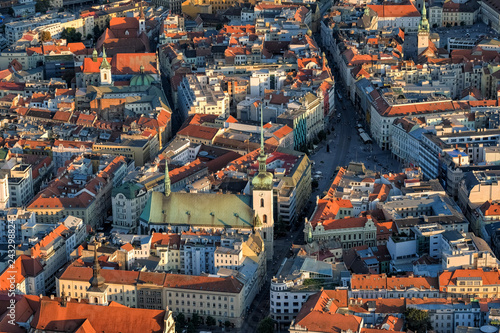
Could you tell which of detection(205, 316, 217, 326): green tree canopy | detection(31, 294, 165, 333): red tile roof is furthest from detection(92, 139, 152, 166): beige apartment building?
detection(31, 294, 165, 333): red tile roof

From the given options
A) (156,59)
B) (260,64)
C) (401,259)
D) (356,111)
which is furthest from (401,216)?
(156,59)

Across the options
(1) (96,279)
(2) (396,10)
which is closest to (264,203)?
(1) (96,279)

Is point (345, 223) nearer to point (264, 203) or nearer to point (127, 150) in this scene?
point (264, 203)

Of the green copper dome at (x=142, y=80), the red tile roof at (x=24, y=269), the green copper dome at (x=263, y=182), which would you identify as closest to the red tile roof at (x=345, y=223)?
the green copper dome at (x=263, y=182)

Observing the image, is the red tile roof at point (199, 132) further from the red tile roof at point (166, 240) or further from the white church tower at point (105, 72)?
the red tile roof at point (166, 240)

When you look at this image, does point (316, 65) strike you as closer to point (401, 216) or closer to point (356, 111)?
point (356, 111)

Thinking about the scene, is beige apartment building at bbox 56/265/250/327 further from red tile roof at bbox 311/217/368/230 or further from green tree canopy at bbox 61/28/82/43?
green tree canopy at bbox 61/28/82/43
